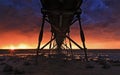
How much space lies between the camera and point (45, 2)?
59.4ft

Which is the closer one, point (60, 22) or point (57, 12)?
point (57, 12)

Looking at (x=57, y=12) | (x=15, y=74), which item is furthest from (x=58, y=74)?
(x=57, y=12)

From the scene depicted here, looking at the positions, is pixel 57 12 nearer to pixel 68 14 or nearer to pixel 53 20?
pixel 68 14

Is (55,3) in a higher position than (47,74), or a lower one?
higher

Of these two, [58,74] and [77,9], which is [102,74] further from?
[77,9]

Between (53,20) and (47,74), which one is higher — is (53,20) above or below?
above

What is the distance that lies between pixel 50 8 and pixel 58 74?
4283mm

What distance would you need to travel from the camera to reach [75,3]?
715 inches

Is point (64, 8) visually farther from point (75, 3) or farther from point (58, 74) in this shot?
point (58, 74)

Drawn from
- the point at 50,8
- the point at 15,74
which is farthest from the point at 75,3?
the point at 15,74

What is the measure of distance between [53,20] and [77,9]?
2.88m

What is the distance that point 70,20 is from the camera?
68.4 feet

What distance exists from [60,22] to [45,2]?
2.31 m

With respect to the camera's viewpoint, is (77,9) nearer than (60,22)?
Yes
